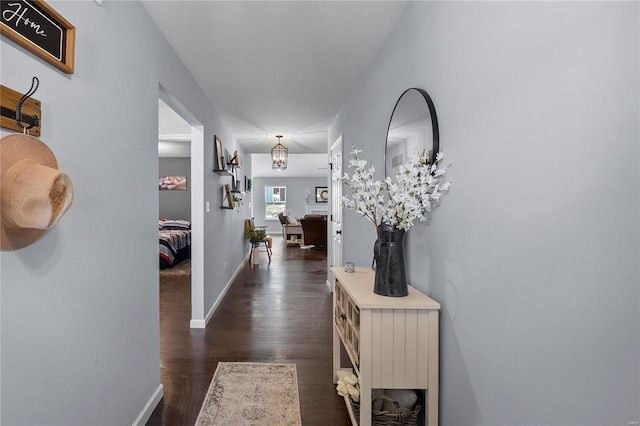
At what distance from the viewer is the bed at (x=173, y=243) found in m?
5.73

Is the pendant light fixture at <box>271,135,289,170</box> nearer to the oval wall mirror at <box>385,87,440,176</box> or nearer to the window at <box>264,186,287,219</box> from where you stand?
the oval wall mirror at <box>385,87,440,176</box>

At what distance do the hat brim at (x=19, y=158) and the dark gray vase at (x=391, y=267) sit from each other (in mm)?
1292

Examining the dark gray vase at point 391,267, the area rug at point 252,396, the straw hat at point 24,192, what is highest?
the straw hat at point 24,192

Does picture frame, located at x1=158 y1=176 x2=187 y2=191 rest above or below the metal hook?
above

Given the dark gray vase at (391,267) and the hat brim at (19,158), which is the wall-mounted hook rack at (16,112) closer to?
the hat brim at (19,158)

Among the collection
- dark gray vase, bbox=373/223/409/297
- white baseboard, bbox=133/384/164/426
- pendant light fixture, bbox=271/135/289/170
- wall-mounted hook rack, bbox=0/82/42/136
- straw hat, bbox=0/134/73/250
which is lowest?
white baseboard, bbox=133/384/164/426

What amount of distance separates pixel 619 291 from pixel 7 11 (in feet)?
5.80

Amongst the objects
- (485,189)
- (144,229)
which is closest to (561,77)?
(485,189)

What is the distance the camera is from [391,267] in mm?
1462

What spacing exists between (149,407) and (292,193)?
11297 millimetres

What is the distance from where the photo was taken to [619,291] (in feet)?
2.28

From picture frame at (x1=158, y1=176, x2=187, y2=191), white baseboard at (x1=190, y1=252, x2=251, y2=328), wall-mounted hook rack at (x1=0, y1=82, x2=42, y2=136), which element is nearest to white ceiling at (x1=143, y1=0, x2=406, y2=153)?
wall-mounted hook rack at (x1=0, y1=82, x2=42, y2=136)

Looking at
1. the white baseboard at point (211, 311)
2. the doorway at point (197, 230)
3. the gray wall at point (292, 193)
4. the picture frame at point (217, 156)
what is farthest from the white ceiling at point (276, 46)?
the gray wall at point (292, 193)

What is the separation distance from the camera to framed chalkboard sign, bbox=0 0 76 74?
96cm
